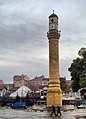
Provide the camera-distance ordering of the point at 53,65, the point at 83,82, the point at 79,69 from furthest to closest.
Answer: the point at 53,65 < the point at 79,69 < the point at 83,82

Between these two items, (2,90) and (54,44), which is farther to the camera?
(2,90)

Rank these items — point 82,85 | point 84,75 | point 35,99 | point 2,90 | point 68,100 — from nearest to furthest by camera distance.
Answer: point 82,85 < point 84,75 < point 68,100 < point 35,99 < point 2,90

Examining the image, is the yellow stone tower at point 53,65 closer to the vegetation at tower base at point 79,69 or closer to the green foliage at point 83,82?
the vegetation at tower base at point 79,69

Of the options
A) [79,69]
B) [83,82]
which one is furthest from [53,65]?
[83,82]

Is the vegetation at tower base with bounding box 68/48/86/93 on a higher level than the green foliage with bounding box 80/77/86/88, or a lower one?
higher

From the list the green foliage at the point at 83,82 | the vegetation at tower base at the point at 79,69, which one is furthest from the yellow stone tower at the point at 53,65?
the green foliage at the point at 83,82

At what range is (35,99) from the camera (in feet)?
335

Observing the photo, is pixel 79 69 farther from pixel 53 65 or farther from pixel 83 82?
pixel 83 82

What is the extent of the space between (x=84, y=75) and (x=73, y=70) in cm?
455

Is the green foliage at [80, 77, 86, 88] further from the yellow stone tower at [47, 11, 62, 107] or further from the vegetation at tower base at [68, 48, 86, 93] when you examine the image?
the yellow stone tower at [47, 11, 62, 107]

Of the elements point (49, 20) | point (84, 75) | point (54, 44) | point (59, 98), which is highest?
point (49, 20)

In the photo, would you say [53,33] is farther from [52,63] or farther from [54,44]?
[52,63]

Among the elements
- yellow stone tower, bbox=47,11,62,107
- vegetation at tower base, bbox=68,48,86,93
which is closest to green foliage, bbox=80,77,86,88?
vegetation at tower base, bbox=68,48,86,93

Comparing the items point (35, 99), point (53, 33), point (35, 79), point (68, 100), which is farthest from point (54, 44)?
point (35, 79)
